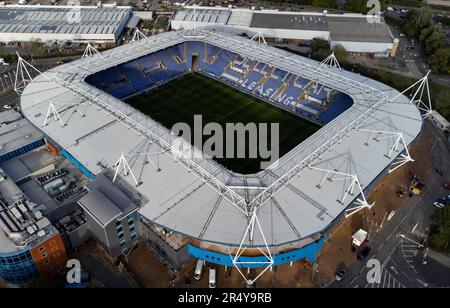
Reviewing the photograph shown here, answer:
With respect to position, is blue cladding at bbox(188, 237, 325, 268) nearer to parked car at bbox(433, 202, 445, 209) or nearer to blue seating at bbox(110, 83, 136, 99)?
parked car at bbox(433, 202, 445, 209)

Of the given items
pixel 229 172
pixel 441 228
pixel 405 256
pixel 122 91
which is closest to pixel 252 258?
pixel 229 172

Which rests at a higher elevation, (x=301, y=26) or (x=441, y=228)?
(x=301, y=26)

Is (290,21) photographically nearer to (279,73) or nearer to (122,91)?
(279,73)

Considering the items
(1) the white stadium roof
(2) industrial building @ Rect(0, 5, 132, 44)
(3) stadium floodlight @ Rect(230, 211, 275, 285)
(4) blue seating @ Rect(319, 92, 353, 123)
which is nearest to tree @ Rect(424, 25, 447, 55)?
(1) the white stadium roof

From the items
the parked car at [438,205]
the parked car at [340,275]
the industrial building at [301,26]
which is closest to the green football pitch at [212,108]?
the parked car at [438,205]

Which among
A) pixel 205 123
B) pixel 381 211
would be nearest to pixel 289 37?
pixel 205 123
